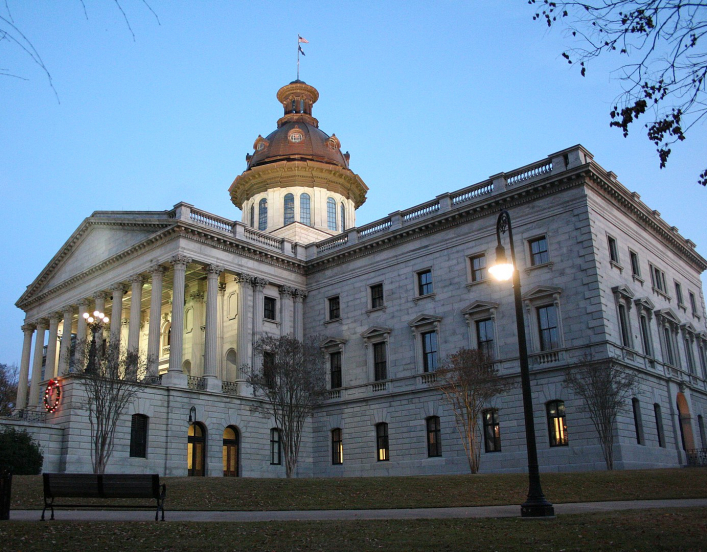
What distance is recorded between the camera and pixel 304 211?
59438 mm

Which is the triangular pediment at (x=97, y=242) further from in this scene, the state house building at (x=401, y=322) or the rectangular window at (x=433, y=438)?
the rectangular window at (x=433, y=438)

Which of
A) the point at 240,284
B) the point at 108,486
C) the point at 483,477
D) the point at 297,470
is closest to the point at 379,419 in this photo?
the point at 297,470

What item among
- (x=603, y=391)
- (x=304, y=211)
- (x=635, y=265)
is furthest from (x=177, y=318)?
(x=635, y=265)

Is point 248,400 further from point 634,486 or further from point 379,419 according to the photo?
point 634,486

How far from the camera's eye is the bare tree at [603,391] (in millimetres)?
31750

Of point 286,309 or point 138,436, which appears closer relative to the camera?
point 138,436

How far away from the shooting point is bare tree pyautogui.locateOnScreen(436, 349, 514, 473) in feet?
114

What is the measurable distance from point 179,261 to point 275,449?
13485 mm

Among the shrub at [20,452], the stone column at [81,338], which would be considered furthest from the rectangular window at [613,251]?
the shrub at [20,452]

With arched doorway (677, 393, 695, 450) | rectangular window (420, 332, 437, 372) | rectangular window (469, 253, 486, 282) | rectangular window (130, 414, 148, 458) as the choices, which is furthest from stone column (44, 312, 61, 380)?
arched doorway (677, 393, 695, 450)

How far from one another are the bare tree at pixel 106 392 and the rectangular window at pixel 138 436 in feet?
4.76

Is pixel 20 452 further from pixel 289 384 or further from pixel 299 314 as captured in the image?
pixel 299 314

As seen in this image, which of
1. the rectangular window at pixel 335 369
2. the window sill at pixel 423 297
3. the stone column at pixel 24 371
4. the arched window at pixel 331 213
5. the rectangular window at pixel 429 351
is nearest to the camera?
the rectangular window at pixel 429 351

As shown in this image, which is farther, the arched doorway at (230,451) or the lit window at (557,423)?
the arched doorway at (230,451)
